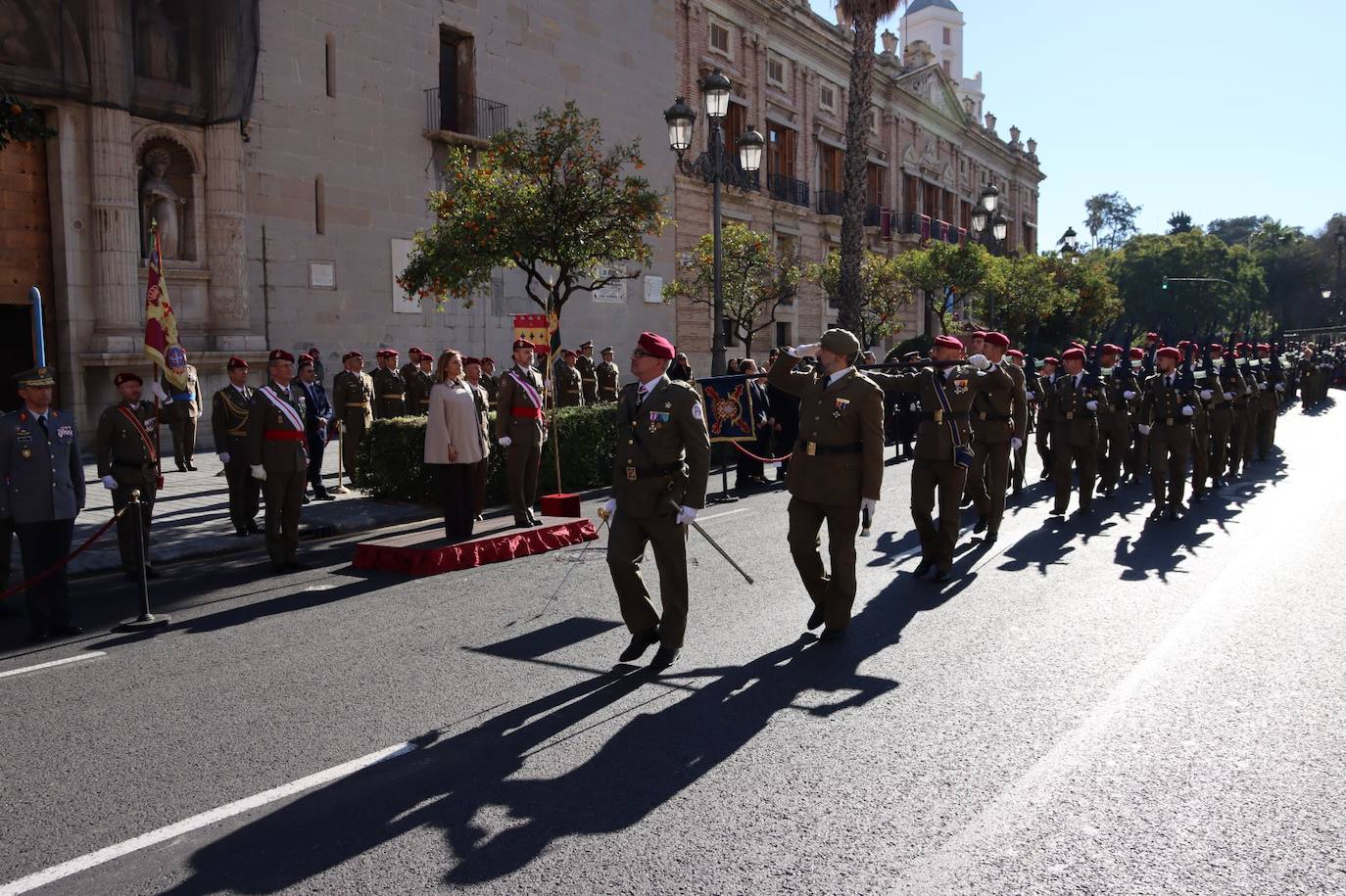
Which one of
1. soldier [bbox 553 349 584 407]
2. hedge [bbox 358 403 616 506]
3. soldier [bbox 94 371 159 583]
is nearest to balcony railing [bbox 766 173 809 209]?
soldier [bbox 553 349 584 407]

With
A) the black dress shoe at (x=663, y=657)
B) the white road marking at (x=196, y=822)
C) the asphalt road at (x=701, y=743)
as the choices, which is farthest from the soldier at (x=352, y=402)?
the white road marking at (x=196, y=822)

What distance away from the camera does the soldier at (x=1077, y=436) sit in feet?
39.6

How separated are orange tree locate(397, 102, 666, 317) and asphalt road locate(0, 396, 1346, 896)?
24.0 feet

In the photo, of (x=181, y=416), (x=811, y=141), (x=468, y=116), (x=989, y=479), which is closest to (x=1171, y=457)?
(x=989, y=479)

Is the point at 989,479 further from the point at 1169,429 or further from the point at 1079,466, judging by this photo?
the point at 1169,429

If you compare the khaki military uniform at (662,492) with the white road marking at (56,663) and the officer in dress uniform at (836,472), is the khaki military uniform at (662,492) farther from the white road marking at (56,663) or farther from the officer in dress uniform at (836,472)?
the white road marking at (56,663)

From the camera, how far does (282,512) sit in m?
9.53

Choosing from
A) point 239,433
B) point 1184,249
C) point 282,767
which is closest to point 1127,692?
point 282,767

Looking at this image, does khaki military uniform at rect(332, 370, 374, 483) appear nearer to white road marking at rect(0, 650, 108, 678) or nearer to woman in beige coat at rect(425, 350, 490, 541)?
woman in beige coat at rect(425, 350, 490, 541)

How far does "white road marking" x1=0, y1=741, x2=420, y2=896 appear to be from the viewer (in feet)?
12.3

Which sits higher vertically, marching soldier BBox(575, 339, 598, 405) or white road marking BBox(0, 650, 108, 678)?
marching soldier BBox(575, 339, 598, 405)

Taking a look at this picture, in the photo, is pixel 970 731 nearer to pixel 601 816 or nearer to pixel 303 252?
pixel 601 816

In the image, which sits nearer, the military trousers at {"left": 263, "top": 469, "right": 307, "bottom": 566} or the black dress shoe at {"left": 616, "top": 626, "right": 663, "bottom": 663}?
the black dress shoe at {"left": 616, "top": 626, "right": 663, "bottom": 663}

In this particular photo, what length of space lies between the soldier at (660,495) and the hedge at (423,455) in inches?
273
